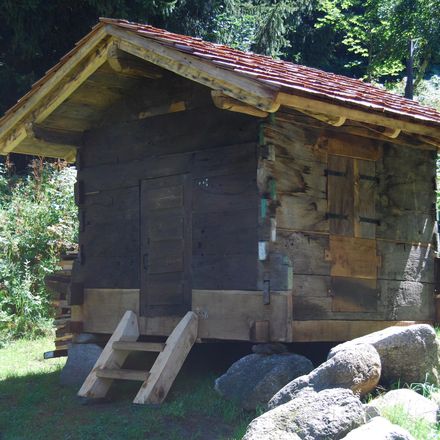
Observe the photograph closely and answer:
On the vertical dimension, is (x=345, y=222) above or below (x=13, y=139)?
below

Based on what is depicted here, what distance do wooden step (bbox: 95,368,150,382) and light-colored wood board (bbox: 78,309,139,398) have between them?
0.17 feet

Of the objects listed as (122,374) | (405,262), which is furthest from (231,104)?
(405,262)

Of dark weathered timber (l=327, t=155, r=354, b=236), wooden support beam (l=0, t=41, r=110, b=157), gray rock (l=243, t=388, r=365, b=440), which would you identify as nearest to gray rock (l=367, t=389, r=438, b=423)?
gray rock (l=243, t=388, r=365, b=440)

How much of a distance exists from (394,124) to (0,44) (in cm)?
1298

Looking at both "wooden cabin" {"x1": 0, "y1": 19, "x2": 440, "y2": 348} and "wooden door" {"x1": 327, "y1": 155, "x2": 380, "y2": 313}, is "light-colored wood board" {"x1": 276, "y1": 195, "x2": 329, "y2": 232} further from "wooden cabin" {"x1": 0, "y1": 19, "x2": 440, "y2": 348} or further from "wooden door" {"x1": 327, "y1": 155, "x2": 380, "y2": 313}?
"wooden door" {"x1": 327, "y1": 155, "x2": 380, "y2": 313}

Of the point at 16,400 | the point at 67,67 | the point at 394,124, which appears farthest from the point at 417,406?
the point at 67,67

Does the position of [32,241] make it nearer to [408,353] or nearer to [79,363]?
[79,363]

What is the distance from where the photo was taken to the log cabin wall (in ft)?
26.3

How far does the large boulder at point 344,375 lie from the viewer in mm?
6105

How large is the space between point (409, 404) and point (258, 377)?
6.19ft

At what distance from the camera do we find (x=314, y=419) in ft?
17.6

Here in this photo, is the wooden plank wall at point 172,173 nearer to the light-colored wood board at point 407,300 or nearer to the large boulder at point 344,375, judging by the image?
the large boulder at point 344,375

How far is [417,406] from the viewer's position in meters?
5.91

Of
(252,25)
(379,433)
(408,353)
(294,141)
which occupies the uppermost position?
(252,25)
